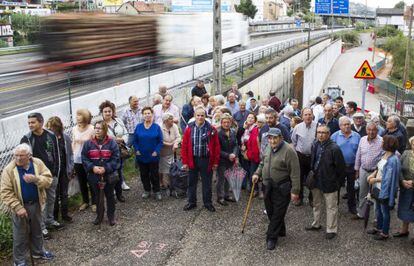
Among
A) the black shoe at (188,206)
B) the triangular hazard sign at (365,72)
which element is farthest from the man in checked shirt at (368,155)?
the triangular hazard sign at (365,72)

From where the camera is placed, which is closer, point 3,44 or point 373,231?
point 373,231

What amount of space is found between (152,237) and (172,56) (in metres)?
18.2

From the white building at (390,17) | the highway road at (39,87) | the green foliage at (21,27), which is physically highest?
the white building at (390,17)

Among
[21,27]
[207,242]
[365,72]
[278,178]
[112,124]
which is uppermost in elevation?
[21,27]

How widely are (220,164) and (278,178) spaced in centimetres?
182

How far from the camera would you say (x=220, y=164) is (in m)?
7.84

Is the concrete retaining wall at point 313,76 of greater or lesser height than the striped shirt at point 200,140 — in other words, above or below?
below

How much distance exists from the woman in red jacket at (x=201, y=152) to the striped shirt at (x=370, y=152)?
224 centimetres

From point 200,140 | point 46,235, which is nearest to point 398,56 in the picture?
point 200,140

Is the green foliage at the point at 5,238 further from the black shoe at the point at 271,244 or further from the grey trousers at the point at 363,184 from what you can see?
the grey trousers at the point at 363,184

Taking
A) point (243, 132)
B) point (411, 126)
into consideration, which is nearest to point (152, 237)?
point (243, 132)

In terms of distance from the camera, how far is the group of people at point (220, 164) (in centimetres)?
573

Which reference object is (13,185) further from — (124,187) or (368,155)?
(368,155)

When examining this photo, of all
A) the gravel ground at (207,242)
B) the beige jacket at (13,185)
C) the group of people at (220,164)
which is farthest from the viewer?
the gravel ground at (207,242)
